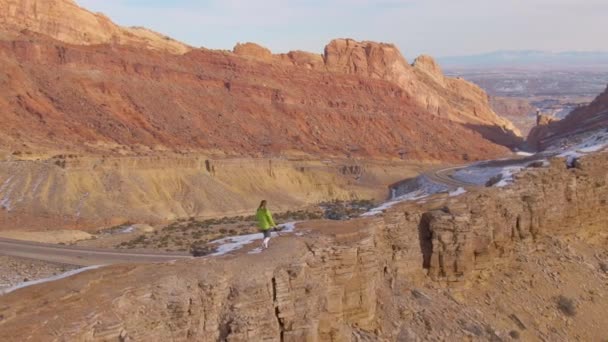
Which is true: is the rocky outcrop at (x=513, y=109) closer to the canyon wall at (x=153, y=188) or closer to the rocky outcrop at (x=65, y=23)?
the rocky outcrop at (x=65, y=23)

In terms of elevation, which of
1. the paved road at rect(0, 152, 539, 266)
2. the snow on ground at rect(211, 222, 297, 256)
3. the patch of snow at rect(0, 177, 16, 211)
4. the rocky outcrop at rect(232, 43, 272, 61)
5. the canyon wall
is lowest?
the canyon wall

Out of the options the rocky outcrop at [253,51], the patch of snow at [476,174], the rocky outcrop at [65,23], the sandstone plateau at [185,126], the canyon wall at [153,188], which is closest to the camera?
the canyon wall at [153,188]

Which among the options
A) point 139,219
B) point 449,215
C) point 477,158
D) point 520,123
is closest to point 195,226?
point 139,219

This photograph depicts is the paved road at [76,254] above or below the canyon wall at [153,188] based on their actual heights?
above

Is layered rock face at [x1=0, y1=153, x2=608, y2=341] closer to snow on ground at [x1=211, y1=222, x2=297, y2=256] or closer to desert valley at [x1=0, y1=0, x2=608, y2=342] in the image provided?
desert valley at [x1=0, y1=0, x2=608, y2=342]

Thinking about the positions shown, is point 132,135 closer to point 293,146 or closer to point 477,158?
point 293,146

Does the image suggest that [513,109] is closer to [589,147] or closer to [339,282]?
[589,147]

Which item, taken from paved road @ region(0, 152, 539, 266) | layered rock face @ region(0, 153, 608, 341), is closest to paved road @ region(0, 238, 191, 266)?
paved road @ region(0, 152, 539, 266)

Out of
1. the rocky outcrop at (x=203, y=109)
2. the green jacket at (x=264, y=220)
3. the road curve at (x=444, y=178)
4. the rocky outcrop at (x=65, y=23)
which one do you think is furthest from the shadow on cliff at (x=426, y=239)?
the rocky outcrop at (x=65, y=23)
